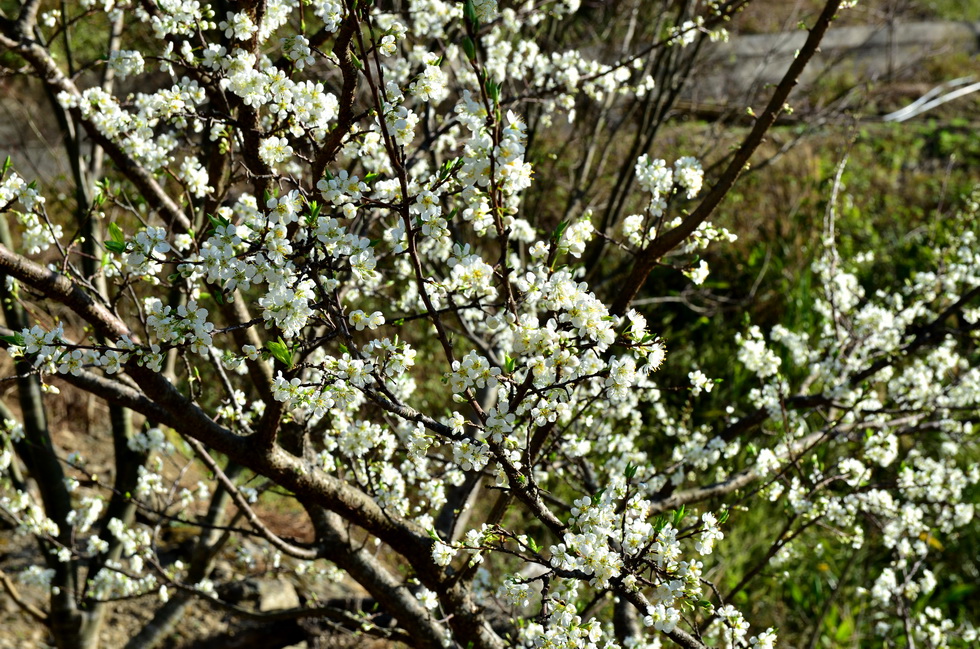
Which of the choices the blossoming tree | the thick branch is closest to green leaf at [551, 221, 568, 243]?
the blossoming tree

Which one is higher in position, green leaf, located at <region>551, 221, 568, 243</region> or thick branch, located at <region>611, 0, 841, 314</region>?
thick branch, located at <region>611, 0, 841, 314</region>

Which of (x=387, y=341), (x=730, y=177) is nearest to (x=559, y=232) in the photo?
(x=387, y=341)

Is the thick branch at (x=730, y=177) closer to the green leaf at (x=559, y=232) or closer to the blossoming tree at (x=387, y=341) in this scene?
the blossoming tree at (x=387, y=341)

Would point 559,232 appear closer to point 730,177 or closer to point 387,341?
point 387,341

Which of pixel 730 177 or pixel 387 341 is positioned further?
pixel 730 177

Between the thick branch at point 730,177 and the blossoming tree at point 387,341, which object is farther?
the thick branch at point 730,177

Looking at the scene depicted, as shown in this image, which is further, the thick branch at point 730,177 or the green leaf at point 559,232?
the thick branch at point 730,177

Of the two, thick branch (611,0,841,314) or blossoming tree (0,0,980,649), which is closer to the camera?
blossoming tree (0,0,980,649)

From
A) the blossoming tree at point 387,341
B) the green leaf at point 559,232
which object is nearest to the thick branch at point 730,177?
the blossoming tree at point 387,341

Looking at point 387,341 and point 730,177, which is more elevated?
point 730,177

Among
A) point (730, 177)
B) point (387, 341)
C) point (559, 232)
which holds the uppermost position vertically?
point (730, 177)

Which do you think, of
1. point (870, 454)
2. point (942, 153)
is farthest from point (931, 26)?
point (870, 454)

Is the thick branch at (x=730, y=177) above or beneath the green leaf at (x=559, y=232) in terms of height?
above

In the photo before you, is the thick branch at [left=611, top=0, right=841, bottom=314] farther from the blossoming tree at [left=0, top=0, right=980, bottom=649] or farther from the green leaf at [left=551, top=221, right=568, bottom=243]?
the green leaf at [left=551, top=221, right=568, bottom=243]
